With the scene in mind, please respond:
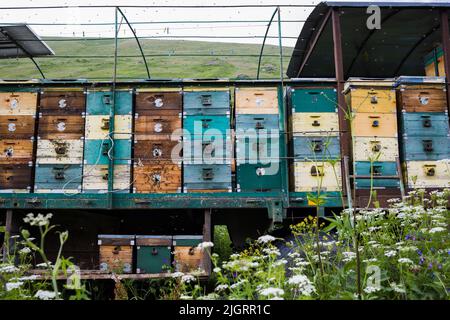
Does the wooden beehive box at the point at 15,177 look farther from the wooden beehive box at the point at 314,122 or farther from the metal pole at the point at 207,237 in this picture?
the wooden beehive box at the point at 314,122

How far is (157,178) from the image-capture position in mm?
7617

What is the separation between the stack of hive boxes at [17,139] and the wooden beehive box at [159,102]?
76.6 inches

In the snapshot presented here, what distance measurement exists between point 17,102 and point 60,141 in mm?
1156

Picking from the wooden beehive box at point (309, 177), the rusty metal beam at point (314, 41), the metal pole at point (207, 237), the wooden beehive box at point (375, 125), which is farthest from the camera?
the rusty metal beam at point (314, 41)

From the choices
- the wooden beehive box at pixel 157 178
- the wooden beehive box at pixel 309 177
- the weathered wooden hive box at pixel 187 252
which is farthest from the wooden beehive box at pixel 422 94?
the weathered wooden hive box at pixel 187 252

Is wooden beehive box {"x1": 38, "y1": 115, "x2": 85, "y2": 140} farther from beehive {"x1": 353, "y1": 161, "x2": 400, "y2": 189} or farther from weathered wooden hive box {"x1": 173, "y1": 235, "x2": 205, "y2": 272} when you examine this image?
beehive {"x1": 353, "y1": 161, "x2": 400, "y2": 189}

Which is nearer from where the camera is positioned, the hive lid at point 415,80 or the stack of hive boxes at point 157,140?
the stack of hive boxes at point 157,140

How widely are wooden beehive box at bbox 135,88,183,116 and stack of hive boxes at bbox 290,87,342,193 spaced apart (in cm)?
213

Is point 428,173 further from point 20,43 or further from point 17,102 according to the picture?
point 20,43

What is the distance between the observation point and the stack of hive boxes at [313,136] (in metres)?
7.59

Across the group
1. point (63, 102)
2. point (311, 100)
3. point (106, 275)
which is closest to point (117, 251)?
point (106, 275)
